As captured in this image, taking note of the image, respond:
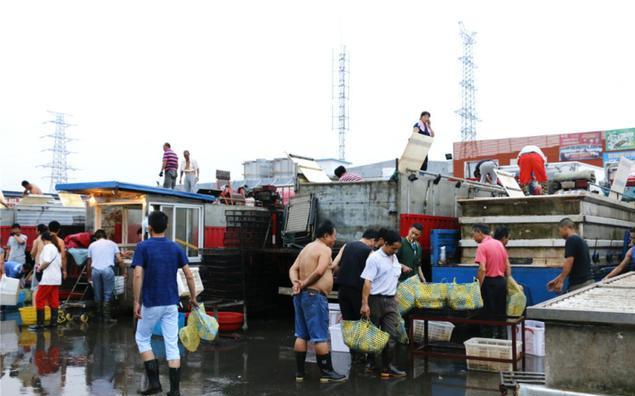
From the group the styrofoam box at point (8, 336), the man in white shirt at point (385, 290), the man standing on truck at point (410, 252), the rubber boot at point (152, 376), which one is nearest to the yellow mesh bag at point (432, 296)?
the man in white shirt at point (385, 290)

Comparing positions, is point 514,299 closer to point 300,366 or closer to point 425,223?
point 425,223

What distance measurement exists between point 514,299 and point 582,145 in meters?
36.8

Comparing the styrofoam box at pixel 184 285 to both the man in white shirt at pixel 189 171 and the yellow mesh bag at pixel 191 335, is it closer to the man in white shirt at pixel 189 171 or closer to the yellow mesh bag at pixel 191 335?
the yellow mesh bag at pixel 191 335

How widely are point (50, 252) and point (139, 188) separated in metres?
2.22

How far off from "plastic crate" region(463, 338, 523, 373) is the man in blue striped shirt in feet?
35.8

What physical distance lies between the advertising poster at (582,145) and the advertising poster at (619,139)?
27.1 inches

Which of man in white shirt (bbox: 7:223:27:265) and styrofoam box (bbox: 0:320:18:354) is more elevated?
man in white shirt (bbox: 7:223:27:265)

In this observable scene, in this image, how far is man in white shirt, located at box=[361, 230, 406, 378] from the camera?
7.36 m

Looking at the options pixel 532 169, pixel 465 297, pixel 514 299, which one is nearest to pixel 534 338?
pixel 514 299

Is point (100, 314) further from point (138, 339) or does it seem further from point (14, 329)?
point (138, 339)

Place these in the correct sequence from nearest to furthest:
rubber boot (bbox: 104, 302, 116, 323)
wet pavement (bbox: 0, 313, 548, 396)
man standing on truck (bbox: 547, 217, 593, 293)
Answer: wet pavement (bbox: 0, 313, 548, 396) < man standing on truck (bbox: 547, 217, 593, 293) < rubber boot (bbox: 104, 302, 116, 323)

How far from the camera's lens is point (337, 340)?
897 cm

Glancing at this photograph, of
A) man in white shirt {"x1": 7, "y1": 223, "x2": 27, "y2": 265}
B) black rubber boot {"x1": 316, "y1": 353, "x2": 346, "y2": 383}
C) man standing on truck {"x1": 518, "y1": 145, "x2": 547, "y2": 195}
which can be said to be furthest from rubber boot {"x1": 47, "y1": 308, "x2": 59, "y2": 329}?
man standing on truck {"x1": 518, "y1": 145, "x2": 547, "y2": 195}

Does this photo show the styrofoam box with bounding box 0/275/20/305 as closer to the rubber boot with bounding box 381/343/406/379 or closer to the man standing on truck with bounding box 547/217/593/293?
the rubber boot with bounding box 381/343/406/379
